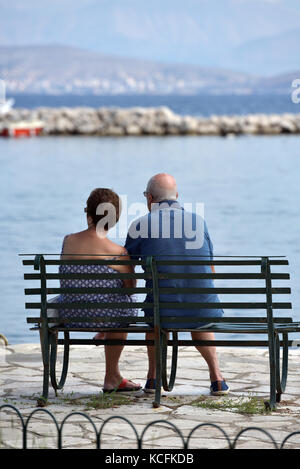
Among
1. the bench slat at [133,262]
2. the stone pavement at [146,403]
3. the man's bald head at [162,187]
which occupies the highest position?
the man's bald head at [162,187]

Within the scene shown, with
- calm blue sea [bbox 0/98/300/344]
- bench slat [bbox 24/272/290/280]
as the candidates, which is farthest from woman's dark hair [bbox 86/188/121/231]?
calm blue sea [bbox 0/98/300/344]

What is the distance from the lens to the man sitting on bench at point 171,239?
5801 millimetres

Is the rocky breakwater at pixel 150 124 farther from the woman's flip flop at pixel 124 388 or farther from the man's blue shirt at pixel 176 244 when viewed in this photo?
the man's blue shirt at pixel 176 244

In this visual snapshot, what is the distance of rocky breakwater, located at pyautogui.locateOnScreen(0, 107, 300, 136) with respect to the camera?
61062 mm

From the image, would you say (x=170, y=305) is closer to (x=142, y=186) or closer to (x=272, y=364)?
(x=272, y=364)

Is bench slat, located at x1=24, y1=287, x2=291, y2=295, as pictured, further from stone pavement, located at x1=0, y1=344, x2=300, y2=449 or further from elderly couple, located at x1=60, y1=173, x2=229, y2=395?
stone pavement, located at x1=0, y1=344, x2=300, y2=449

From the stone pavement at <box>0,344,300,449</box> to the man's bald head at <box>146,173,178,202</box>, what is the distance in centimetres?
115

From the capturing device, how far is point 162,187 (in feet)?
19.7

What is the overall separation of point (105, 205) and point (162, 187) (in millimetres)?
380

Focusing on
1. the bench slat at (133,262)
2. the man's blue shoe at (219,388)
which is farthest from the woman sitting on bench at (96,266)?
the man's blue shoe at (219,388)

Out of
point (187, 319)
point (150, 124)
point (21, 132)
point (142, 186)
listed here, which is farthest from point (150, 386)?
point (21, 132)

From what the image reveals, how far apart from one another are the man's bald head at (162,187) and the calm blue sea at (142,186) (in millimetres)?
5184
